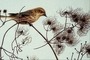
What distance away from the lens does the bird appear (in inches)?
59.4

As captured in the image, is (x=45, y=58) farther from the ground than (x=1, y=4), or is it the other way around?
(x=1, y=4)

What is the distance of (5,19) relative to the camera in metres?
1.50

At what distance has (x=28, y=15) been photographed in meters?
1.53

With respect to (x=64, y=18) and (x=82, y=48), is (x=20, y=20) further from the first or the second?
(x=82, y=48)

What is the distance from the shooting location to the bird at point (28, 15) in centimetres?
151

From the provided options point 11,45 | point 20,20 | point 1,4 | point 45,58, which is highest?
point 1,4

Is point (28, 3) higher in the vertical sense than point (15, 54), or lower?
higher

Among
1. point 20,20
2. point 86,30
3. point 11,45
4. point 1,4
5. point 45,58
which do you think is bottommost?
point 45,58

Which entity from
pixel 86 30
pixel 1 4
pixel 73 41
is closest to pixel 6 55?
pixel 1 4

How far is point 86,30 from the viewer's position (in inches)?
60.4

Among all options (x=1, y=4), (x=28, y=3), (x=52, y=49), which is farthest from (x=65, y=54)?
(x=1, y=4)

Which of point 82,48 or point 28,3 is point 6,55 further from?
point 82,48

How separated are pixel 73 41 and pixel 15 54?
0.55 m

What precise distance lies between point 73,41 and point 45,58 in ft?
1.00
